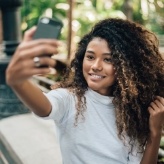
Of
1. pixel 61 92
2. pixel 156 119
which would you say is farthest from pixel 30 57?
pixel 156 119

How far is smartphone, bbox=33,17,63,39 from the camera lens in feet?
4.57

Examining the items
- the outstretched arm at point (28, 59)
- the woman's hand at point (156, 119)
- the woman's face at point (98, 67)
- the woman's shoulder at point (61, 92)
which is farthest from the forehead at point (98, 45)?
the outstretched arm at point (28, 59)

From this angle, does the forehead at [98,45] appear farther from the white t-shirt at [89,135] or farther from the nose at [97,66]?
the white t-shirt at [89,135]

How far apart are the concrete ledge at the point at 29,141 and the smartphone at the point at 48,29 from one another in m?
1.53

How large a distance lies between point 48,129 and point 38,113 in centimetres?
202

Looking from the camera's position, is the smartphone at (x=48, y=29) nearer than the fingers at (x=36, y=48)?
No

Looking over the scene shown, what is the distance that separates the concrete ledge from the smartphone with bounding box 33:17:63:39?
1.53 meters

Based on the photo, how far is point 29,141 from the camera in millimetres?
3230

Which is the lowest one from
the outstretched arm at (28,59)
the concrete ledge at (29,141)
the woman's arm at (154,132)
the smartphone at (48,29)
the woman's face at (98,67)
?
the concrete ledge at (29,141)

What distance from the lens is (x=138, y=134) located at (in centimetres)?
214

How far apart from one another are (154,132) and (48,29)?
A: 99cm

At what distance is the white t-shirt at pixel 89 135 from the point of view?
1.97m

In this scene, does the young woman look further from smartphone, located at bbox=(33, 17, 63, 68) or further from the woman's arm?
smartphone, located at bbox=(33, 17, 63, 68)

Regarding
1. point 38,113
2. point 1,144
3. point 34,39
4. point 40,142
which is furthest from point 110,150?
point 1,144
